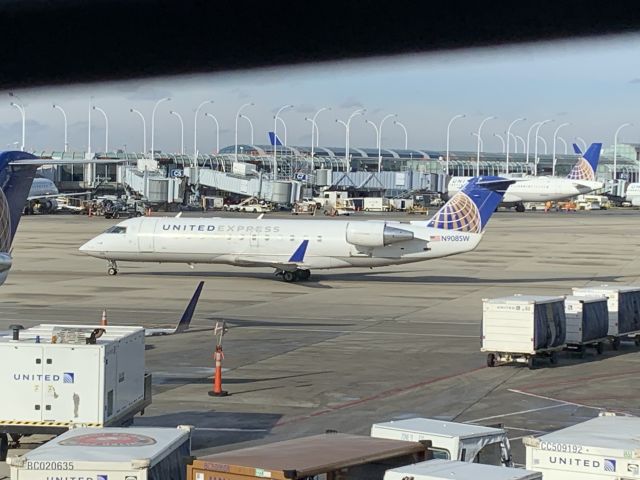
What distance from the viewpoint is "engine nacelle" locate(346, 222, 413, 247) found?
51844 mm

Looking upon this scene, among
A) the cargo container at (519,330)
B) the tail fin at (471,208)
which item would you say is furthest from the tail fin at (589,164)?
the cargo container at (519,330)

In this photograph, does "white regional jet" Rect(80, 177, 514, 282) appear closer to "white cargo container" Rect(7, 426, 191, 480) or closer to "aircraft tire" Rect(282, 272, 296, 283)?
"aircraft tire" Rect(282, 272, 296, 283)

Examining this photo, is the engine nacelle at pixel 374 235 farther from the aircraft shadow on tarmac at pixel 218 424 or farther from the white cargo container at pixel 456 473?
the white cargo container at pixel 456 473

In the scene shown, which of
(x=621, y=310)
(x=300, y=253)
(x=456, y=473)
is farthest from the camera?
(x=300, y=253)

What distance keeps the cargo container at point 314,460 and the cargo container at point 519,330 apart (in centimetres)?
1835

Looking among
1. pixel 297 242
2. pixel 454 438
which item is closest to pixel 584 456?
pixel 454 438

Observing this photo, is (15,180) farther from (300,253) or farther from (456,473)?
(300,253)

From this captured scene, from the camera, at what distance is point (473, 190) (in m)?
54.6

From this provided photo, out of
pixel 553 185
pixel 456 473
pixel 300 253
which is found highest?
pixel 553 185

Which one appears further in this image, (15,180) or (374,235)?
(374,235)

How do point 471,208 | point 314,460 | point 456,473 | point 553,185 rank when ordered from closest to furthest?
1. point 456,473
2. point 314,460
3. point 471,208
4. point 553,185

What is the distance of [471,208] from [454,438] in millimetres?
41595

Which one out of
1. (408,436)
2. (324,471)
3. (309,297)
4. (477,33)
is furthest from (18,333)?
(309,297)

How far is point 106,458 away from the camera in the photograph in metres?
10.3
